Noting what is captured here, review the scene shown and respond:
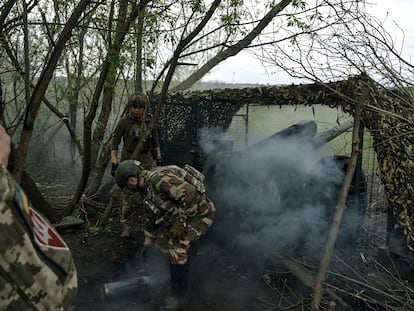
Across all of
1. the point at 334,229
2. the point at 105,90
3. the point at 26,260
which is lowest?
the point at 334,229

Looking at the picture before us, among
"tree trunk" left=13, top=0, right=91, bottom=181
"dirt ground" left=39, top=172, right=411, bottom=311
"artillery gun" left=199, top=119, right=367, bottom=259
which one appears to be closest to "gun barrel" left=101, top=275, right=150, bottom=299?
"dirt ground" left=39, top=172, right=411, bottom=311

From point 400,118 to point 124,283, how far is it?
329 centimetres

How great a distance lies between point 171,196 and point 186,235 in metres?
0.57

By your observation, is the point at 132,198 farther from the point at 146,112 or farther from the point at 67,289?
the point at 67,289

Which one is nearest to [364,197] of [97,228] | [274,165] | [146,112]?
[274,165]

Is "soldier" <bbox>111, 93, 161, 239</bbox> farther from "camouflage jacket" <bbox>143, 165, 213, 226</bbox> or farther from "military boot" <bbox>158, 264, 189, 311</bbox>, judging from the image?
"military boot" <bbox>158, 264, 189, 311</bbox>

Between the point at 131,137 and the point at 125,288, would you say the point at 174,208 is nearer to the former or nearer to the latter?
the point at 125,288

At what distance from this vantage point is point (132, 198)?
6453 millimetres

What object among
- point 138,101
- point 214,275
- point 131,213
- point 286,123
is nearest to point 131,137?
point 138,101

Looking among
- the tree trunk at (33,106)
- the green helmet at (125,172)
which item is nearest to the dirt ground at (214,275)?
the green helmet at (125,172)

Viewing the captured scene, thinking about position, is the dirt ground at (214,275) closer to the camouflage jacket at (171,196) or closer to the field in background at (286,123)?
the camouflage jacket at (171,196)

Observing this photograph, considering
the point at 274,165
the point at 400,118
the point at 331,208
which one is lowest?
the point at 331,208

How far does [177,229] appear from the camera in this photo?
14.4ft

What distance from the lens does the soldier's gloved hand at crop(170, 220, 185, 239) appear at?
4.39 meters
